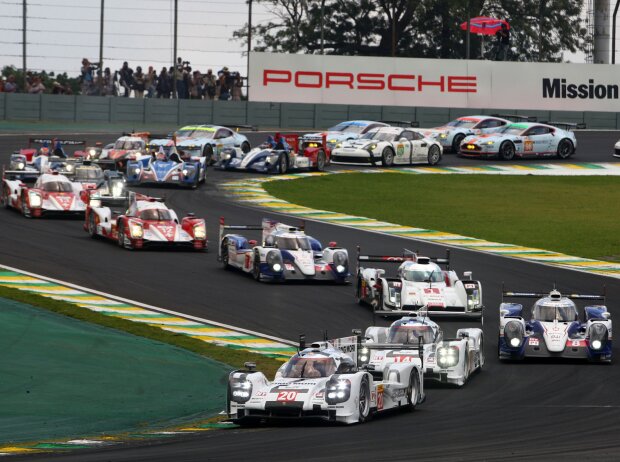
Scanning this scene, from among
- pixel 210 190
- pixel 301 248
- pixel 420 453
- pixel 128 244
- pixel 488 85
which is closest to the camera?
pixel 420 453

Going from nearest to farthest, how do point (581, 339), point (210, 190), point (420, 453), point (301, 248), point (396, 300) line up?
point (420, 453) < point (581, 339) < point (396, 300) < point (301, 248) < point (210, 190)

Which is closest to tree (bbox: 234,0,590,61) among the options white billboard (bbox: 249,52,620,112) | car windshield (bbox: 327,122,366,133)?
white billboard (bbox: 249,52,620,112)

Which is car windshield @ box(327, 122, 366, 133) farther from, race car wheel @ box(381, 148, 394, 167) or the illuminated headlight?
the illuminated headlight

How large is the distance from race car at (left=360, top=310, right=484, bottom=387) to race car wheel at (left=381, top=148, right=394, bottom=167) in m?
30.9

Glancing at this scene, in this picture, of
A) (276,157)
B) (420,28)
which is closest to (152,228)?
(276,157)

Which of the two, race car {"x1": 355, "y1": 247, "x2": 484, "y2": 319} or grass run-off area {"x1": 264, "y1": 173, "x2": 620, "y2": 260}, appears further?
grass run-off area {"x1": 264, "y1": 173, "x2": 620, "y2": 260}

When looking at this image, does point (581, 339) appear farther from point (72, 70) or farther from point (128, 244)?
point (72, 70)

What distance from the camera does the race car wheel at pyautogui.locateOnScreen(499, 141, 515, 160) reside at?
58.2m

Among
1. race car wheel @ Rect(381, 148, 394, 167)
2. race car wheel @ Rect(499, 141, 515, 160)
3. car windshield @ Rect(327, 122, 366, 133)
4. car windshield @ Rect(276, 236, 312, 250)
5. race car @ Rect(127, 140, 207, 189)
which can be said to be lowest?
car windshield @ Rect(276, 236, 312, 250)

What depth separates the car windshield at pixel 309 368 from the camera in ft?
64.7

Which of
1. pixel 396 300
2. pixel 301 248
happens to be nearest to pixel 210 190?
pixel 301 248

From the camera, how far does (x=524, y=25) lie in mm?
73812

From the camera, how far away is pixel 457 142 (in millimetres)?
59344

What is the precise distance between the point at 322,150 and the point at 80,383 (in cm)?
3224
